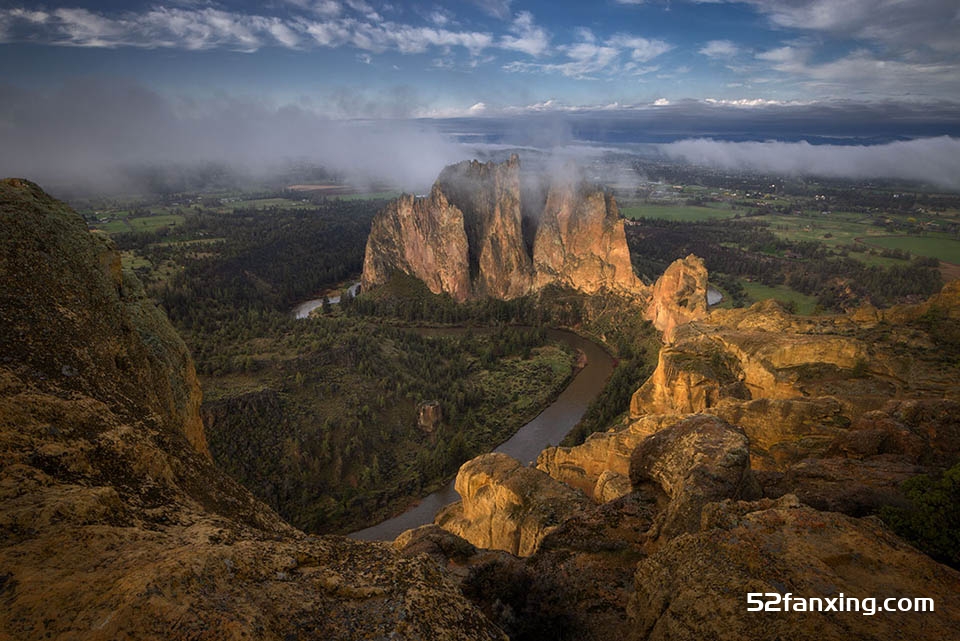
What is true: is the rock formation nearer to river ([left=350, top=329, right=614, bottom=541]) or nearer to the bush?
river ([left=350, top=329, right=614, bottom=541])

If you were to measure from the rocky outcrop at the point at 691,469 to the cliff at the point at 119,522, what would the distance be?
759 centimetres

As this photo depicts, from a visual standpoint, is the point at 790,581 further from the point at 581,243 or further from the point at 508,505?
the point at 581,243

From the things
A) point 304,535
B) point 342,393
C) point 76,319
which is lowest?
point 342,393

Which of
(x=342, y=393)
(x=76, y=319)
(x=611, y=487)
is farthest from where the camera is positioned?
(x=342, y=393)

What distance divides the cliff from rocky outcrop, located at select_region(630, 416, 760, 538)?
7.59 m

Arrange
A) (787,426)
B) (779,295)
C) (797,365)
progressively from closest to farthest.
Result: 1. (787,426)
2. (797,365)
3. (779,295)

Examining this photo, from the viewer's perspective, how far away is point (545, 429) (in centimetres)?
4897

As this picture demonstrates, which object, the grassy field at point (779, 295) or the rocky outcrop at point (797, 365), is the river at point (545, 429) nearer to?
the rocky outcrop at point (797, 365)

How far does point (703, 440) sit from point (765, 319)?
72.9 feet

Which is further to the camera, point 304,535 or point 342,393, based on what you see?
point 342,393

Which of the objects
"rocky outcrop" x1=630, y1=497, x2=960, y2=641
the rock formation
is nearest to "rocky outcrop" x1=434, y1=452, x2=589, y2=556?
"rocky outcrop" x1=630, y1=497, x2=960, y2=641

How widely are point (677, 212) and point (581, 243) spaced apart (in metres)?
95.0

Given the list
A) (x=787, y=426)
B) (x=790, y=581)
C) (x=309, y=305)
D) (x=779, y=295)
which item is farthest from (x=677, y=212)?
(x=790, y=581)

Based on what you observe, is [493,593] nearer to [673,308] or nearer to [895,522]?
[895,522]
